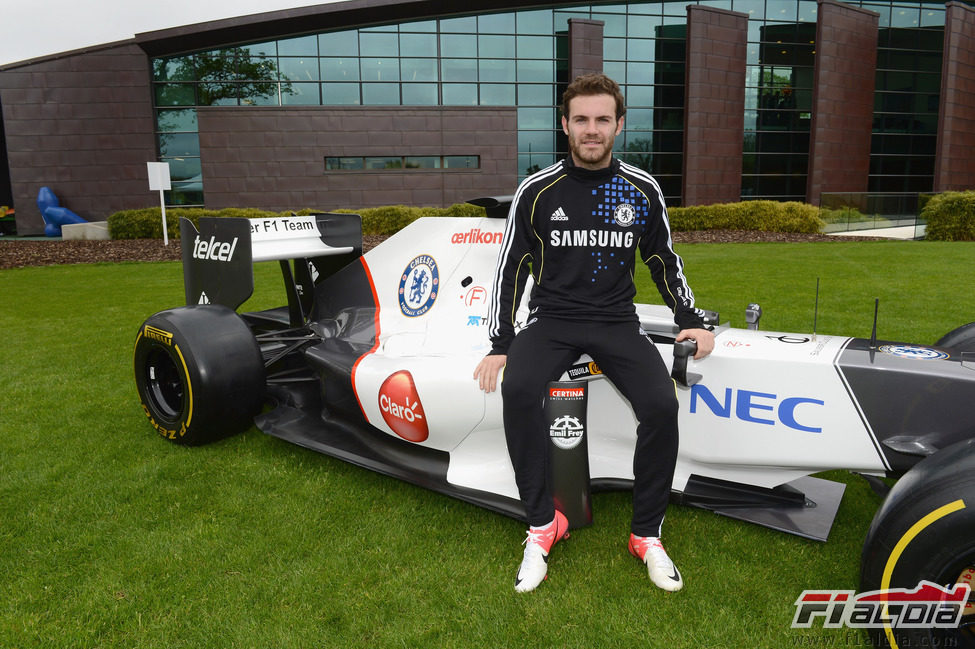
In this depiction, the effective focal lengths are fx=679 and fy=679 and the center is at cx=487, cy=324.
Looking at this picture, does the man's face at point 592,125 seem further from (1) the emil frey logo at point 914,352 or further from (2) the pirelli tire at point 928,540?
(2) the pirelli tire at point 928,540

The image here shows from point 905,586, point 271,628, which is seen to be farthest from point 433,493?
point 905,586

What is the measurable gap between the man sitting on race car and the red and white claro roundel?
0.62 m

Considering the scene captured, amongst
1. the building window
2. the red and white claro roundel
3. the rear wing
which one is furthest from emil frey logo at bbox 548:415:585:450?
the building window

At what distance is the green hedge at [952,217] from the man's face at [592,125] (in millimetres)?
17844

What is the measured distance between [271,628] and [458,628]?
653 millimetres

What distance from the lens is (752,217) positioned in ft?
62.3

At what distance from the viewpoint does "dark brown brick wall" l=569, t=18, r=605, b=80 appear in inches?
924

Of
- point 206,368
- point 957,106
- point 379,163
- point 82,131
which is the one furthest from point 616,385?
point 957,106

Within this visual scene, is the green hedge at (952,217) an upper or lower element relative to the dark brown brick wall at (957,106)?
lower

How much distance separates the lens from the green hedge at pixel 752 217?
1864cm

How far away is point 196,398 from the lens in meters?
3.67

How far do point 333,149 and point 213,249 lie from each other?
19.8 meters

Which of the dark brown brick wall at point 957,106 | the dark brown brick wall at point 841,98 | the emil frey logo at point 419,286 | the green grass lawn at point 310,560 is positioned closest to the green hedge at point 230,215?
the dark brown brick wall at point 841,98

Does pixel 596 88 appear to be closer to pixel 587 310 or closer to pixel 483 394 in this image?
pixel 587 310
